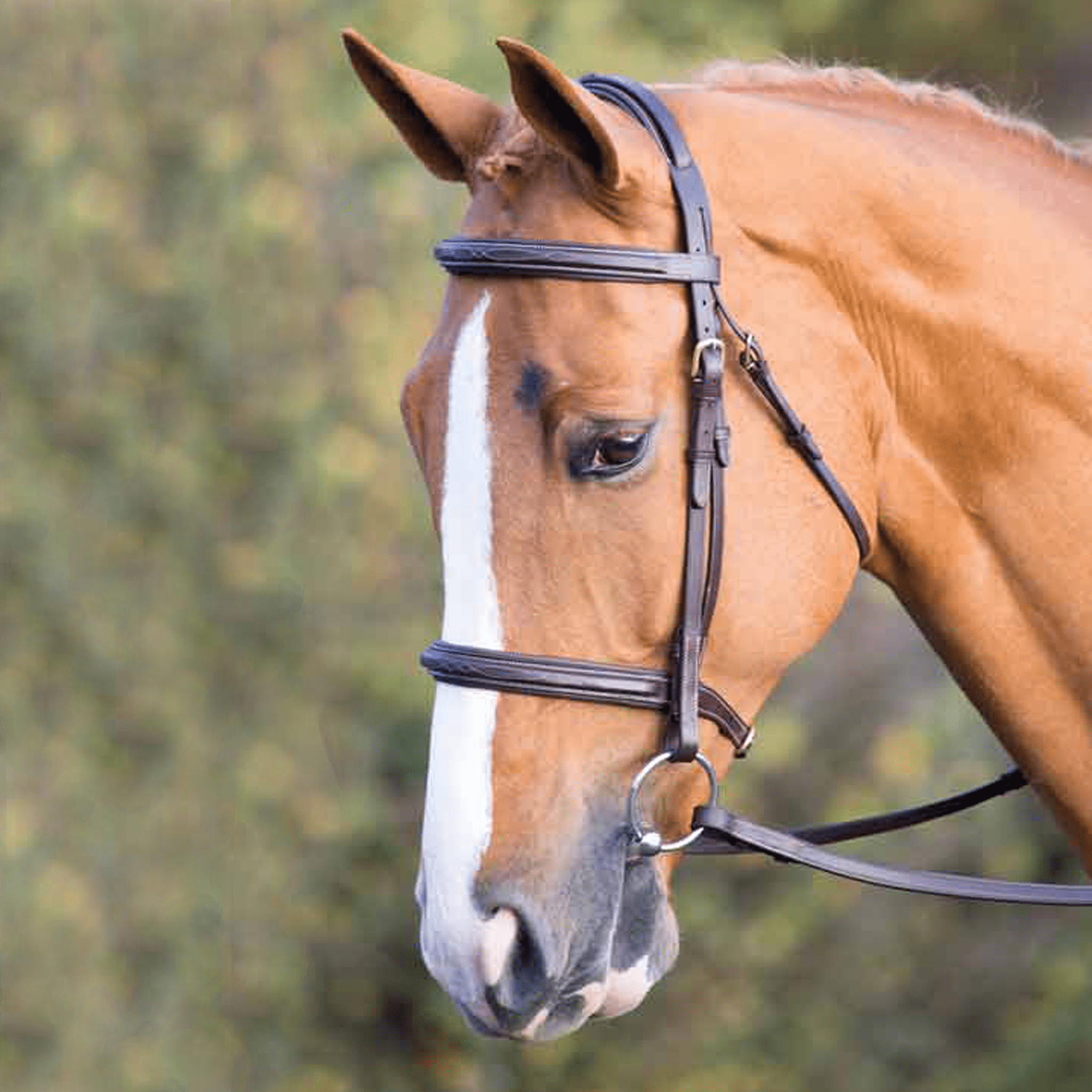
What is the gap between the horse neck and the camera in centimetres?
250

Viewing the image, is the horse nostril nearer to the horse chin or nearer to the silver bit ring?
the horse chin

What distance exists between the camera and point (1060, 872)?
5.72 metres

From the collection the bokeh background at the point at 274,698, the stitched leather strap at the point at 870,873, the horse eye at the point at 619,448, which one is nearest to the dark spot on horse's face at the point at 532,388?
the horse eye at the point at 619,448

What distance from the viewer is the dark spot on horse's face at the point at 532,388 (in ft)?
7.61

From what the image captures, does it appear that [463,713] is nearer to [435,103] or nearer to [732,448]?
[732,448]

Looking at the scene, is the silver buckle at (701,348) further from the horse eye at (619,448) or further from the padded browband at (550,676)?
the padded browband at (550,676)

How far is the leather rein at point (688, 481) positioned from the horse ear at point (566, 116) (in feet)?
0.37

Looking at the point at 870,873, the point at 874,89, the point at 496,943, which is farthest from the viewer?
the point at 874,89

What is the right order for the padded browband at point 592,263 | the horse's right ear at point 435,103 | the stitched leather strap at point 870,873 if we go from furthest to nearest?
the horse's right ear at point 435,103 < the stitched leather strap at point 870,873 < the padded browband at point 592,263

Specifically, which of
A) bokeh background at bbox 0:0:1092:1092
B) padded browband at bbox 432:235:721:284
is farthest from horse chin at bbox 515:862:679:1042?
bokeh background at bbox 0:0:1092:1092

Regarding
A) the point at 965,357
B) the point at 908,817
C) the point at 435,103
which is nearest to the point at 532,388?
the point at 435,103

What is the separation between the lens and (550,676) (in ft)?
7.50

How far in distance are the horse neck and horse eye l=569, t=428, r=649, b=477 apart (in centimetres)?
31

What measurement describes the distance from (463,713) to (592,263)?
0.68m
